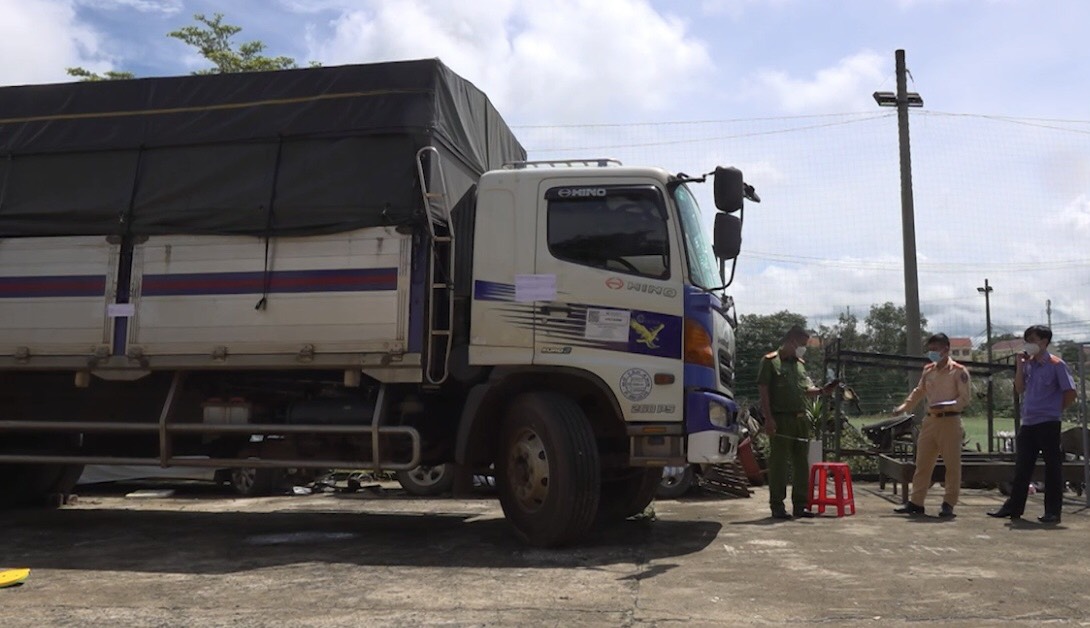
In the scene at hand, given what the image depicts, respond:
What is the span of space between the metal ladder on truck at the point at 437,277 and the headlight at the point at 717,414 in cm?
196

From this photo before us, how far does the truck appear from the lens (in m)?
6.53

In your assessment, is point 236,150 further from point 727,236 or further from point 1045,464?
point 1045,464

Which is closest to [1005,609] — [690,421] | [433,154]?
[690,421]

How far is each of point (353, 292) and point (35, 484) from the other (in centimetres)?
499

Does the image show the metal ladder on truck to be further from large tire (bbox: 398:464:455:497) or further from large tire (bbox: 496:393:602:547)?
large tire (bbox: 398:464:455:497)

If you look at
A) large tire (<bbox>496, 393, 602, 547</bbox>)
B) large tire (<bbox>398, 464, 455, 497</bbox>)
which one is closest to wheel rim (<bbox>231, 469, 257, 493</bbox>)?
large tire (<bbox>398, 464, 455, 497</bbox>)

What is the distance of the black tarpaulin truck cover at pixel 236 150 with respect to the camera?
7074 millimetres

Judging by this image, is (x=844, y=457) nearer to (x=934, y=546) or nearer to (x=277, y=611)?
(x=934, y=546)

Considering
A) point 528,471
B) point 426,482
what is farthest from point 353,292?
point 426,482

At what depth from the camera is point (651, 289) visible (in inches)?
257

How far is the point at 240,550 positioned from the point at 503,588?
2.46 meters

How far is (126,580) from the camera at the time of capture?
556 cm

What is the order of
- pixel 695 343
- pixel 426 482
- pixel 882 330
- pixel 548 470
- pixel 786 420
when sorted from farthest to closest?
1. pixel 882 330
2. pixel 426 482
3. pixel 786 420
4. pixel 695 343
5. pixel 548 470

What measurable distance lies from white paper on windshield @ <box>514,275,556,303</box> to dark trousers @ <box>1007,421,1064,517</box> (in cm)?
450
